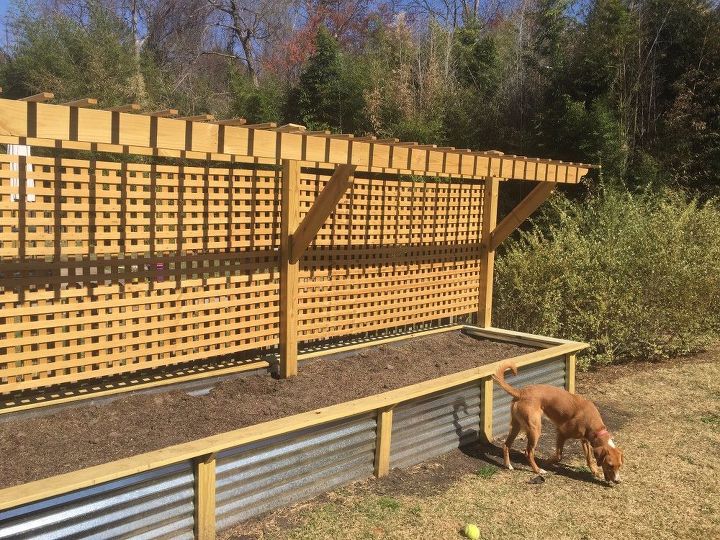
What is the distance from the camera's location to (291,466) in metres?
3.45

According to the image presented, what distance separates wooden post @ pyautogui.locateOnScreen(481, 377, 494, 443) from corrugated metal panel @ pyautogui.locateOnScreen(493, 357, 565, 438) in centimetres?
12

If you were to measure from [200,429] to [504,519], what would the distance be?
1.85m

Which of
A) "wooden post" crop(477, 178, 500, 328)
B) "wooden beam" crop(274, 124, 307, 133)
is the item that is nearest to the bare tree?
"wooden post" crop(477, 178, 500, 328)

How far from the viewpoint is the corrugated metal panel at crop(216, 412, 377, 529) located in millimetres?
3180

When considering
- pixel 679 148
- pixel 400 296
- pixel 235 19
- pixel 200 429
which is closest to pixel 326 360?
pixel 400 296

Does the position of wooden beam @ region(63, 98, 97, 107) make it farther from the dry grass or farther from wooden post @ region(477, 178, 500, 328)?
wooden post @ region(477, 178, 500, 328)

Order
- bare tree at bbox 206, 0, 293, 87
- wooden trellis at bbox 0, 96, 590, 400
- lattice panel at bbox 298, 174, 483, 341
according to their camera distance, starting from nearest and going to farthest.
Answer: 1. wooden trellis at bbox 0, 96, 590, 400
2. lattice panel at bbox 298, 174, 483, 341
3. bare tree at bbox 206, 0, 293, 87

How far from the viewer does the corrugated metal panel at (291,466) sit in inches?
125

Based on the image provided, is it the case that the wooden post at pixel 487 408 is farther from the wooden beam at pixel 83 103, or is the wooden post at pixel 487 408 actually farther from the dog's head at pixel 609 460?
the wooden beam at pixel 83 103

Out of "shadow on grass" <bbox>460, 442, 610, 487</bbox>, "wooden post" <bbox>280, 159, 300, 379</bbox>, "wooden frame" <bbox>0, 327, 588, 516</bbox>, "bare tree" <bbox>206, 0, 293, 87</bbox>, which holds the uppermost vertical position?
"bare tree" <bbox>206, 0, 293, 87</bbox>

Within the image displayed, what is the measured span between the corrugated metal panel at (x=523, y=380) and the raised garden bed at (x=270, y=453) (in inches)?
0.6

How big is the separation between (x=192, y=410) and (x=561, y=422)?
2443mm

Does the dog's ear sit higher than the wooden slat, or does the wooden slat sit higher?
the wooden slat

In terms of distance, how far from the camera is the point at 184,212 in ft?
14.6
